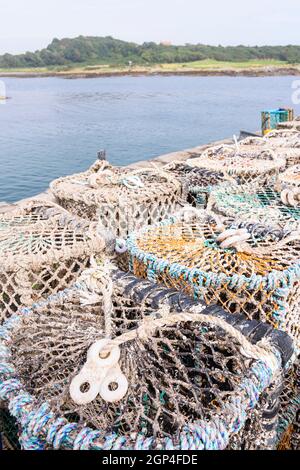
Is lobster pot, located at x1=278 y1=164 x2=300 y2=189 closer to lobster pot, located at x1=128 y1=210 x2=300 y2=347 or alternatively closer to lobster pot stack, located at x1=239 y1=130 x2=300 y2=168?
lobster pot, located at x1=128 y1=210 x2=300 y2=347

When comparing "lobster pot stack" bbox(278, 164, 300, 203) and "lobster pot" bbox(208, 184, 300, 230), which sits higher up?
"lobster pot stack" bbox(278, 164, 300, 203)

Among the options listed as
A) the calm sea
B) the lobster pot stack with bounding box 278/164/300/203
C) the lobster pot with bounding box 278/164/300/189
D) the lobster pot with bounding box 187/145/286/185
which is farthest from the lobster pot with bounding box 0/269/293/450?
the calm sea

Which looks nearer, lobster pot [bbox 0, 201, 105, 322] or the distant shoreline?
lobster pot [bbox 0, 201, 105, 322]

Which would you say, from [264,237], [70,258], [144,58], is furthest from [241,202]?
[144,58]

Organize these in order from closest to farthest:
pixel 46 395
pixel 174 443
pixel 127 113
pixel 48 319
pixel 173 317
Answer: pixel 174 443 < pixel 46 395 < pixel 173 317 < pixel 48 319 < pixel 127 113

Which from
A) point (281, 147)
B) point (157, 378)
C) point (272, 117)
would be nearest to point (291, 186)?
point (157, 378)

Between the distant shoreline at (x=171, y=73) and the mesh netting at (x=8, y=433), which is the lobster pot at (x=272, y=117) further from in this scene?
the distant shoreline at (x=171, y=73)

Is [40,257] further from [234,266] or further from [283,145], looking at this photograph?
[283,145]

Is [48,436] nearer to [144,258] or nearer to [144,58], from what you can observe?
[144,258]
